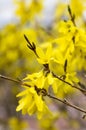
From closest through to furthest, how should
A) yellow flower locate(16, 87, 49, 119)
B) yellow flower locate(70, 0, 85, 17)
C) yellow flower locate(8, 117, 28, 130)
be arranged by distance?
yellow flower locate(16, 87, 49, 119) < yellow flower locate(70, 0, 85, 17) < yellow flower locate(8, 117, 28, 130)

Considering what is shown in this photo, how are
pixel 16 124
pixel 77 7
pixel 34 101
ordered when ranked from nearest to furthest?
pixel 34 101
pixel 77 7
pixel 16 124

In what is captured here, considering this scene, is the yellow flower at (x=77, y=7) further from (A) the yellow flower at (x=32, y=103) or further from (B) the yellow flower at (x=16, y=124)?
(A) the yellow flower at (x=32, y=103)

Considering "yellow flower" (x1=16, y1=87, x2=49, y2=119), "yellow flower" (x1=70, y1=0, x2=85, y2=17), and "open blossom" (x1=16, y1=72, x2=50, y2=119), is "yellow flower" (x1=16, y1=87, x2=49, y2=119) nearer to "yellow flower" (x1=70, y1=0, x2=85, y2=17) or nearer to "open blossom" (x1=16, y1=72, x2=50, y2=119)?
"open blossom" (x1=16, y1=72, x2=50, y2=119)

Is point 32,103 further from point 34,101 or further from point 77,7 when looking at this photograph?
point 77,7

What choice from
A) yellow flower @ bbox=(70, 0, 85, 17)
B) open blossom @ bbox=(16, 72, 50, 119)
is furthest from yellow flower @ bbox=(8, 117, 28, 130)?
open blossom @ bbox=(16, 72, 50, 119)

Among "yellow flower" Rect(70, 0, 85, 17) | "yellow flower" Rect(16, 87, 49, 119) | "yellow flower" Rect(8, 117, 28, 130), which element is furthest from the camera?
"yellow flower" Rect(8, 117, 28, 130)

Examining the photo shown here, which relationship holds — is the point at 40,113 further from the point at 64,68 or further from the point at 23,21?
the point at 23,21

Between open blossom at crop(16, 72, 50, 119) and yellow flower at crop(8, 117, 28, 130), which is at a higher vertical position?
open blossom at crop(16, 72, 50, 119)

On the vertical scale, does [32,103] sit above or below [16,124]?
above

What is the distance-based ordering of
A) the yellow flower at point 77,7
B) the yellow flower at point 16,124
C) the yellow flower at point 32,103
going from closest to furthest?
the yellow flower at point 32,103 → the yellow flower at point 77,7 → the yellow flower at point 16,124

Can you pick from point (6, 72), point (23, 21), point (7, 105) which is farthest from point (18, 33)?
point (7, 105)

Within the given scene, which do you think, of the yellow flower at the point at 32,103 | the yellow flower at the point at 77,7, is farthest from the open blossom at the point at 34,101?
the yellow flower at the point at 77,7

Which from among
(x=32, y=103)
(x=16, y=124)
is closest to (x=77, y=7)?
(x=16, y=124)
